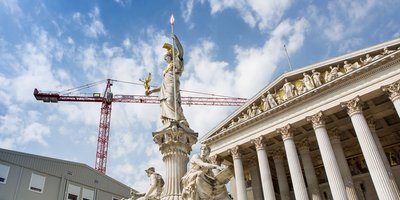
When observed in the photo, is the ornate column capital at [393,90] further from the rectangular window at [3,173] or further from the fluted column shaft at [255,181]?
the rectangular window at [3,173]

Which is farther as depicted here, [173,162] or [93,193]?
[93,193]

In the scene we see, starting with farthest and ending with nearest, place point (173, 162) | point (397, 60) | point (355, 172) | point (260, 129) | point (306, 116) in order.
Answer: point (355, 172) → point (260, 129) → point (306, 116) → point (397, 60) → point (173, 162)

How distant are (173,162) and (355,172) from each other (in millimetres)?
31019

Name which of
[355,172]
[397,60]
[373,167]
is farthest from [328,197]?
[397,60]

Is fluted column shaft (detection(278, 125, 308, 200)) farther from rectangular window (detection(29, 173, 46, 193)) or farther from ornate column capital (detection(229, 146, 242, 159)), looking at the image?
rectangular window (detection(29, 173, 46, 193))

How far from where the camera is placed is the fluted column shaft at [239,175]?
95.0 ft

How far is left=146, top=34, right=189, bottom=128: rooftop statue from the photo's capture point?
9430mm

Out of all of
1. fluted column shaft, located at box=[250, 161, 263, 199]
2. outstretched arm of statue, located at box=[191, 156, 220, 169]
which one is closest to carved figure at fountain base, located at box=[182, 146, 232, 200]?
outstretched arm of statue, located at box=[191, 156, 220, 169]

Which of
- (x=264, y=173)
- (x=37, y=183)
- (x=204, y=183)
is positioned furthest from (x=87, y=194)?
(x=204, y=183)

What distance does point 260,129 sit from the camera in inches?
1209

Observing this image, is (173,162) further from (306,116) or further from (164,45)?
(306,116)

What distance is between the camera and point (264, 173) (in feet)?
92.6

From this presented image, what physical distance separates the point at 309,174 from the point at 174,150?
23638mm

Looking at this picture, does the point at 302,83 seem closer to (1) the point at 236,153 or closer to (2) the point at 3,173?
(1) the point at 236,153
